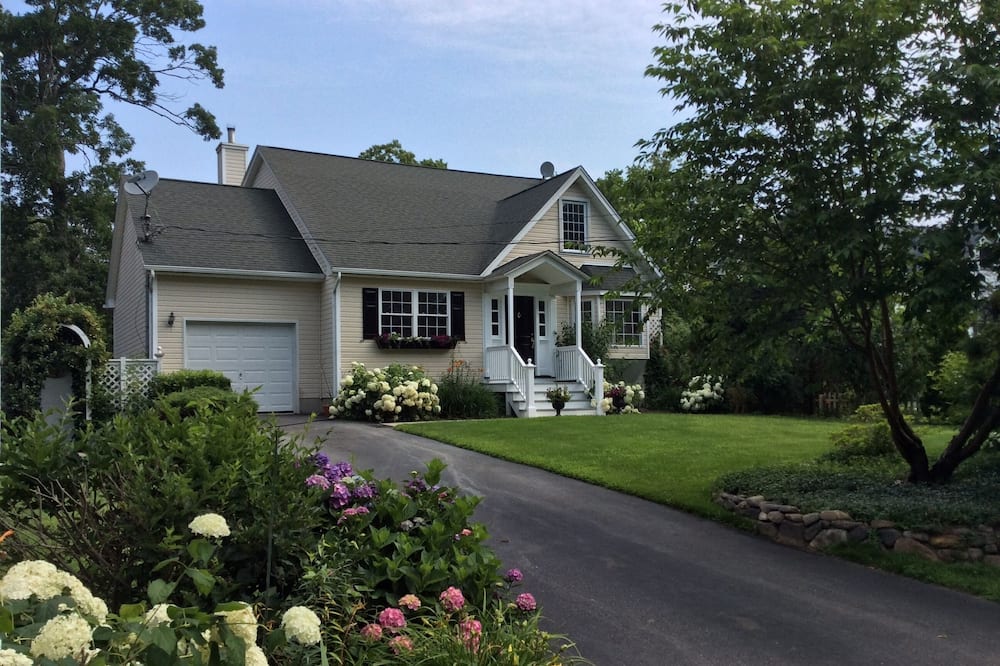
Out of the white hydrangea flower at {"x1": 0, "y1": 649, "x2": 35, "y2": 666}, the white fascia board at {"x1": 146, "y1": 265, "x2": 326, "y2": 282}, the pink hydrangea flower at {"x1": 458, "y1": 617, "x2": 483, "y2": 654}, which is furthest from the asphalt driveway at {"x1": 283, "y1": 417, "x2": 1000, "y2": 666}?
the white fascia board at {"x1": 146, "y1": 265, "x2": 326, "y2": 282}

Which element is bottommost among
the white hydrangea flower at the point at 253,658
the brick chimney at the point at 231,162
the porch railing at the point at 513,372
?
the white hydrangea flower at the point at 253,658

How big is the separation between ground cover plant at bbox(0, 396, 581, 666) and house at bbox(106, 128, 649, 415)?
1232 cm

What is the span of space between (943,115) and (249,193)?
18.0 meters

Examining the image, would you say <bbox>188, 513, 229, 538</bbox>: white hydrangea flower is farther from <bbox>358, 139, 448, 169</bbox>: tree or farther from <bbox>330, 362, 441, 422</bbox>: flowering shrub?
<bbox>358, 139, 448, 169</bbox>: tree

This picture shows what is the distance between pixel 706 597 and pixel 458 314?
46.6 ft

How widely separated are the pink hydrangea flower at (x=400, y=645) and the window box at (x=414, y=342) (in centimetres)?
1513

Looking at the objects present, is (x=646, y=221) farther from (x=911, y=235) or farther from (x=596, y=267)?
(x=596, y=267)

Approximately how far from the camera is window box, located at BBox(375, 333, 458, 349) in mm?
18281

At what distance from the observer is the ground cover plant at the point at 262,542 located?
3340 mm

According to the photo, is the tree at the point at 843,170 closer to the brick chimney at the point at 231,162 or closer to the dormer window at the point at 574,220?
the dormer window at the point at 574,220

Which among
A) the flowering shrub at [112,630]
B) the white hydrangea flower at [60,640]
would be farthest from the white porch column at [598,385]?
the white hydrangea flower at [60,640]

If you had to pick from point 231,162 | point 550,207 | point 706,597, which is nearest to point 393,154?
point 231,162

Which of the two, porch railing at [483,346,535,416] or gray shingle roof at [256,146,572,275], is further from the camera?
gray shingle roof at [256,146,572,275]

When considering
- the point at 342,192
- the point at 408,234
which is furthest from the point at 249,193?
the point at 408,234
